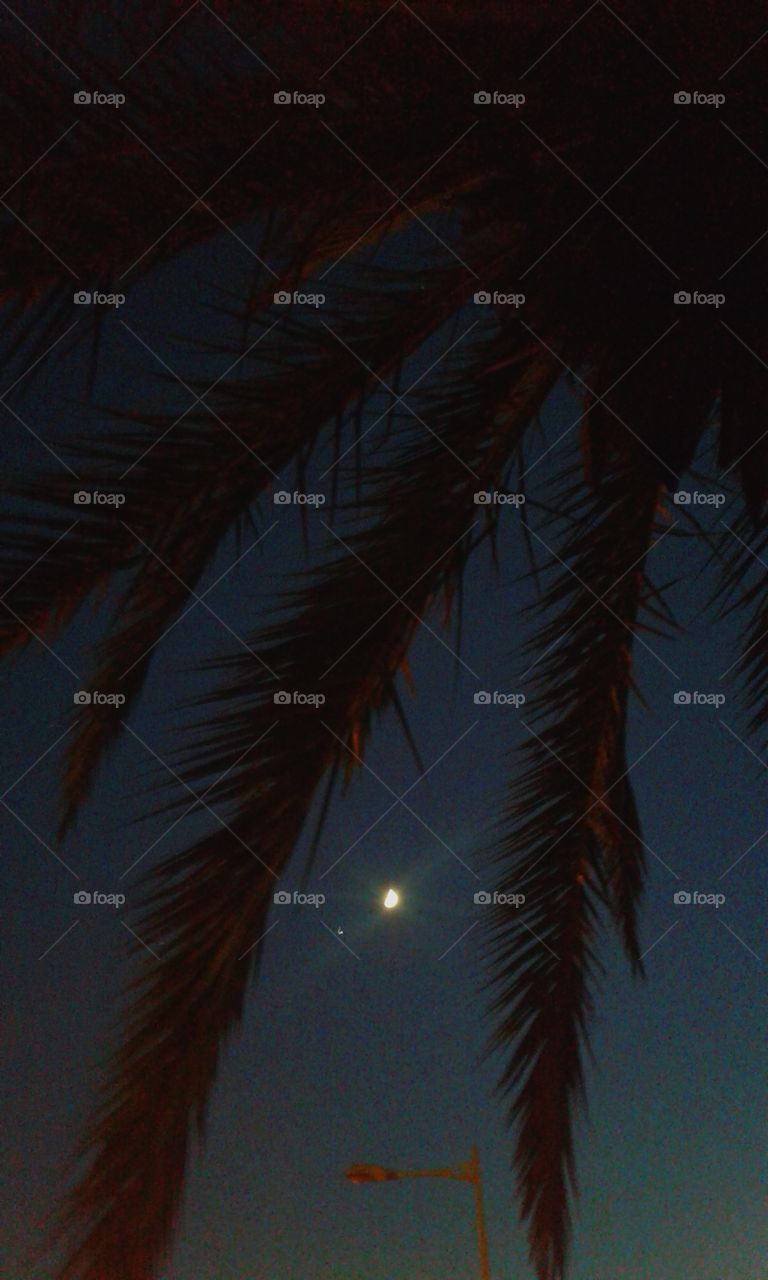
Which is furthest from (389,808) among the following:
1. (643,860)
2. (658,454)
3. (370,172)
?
(370,172)

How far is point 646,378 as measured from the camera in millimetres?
1854

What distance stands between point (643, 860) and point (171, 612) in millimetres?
749
